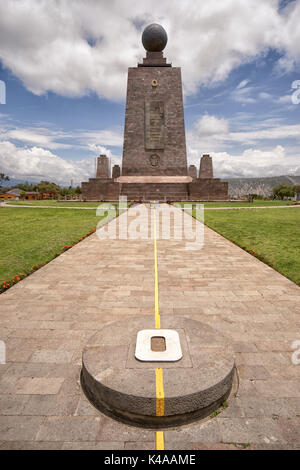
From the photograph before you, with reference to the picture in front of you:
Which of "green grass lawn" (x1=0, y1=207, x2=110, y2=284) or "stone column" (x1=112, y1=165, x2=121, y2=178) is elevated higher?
"stone column" (x1=112, y1=165, x2=121, y2=178)

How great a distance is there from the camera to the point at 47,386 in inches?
122

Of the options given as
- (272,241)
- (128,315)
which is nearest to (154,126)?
(272,241)

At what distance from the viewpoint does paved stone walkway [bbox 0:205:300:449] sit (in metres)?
2.48

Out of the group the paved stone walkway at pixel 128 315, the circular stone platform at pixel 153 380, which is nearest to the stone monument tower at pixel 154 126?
the paved stone walkway at pixel 128 315

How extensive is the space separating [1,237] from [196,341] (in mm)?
11772

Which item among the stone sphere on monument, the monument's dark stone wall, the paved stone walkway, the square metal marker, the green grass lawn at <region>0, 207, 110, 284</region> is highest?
the stone sphere on monument

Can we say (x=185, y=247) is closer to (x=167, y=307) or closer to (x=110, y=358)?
(x=167, y=307)

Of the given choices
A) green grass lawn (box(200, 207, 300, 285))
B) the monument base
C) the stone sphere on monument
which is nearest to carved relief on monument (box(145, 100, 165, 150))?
the monument base

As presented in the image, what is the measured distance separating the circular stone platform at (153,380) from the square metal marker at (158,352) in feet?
0.20

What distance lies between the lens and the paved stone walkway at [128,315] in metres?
2.48

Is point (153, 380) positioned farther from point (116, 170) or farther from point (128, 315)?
point (116, 170)

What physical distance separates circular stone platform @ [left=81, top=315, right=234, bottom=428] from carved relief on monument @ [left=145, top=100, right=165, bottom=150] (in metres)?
39.7

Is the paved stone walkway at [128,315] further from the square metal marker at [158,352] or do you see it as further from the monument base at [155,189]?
the monument base at [155,189]

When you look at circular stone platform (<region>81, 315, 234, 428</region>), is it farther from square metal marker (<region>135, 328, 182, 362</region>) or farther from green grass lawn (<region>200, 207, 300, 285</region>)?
A: green grass lawn (<region>200, 207, 300, 285</region>)
